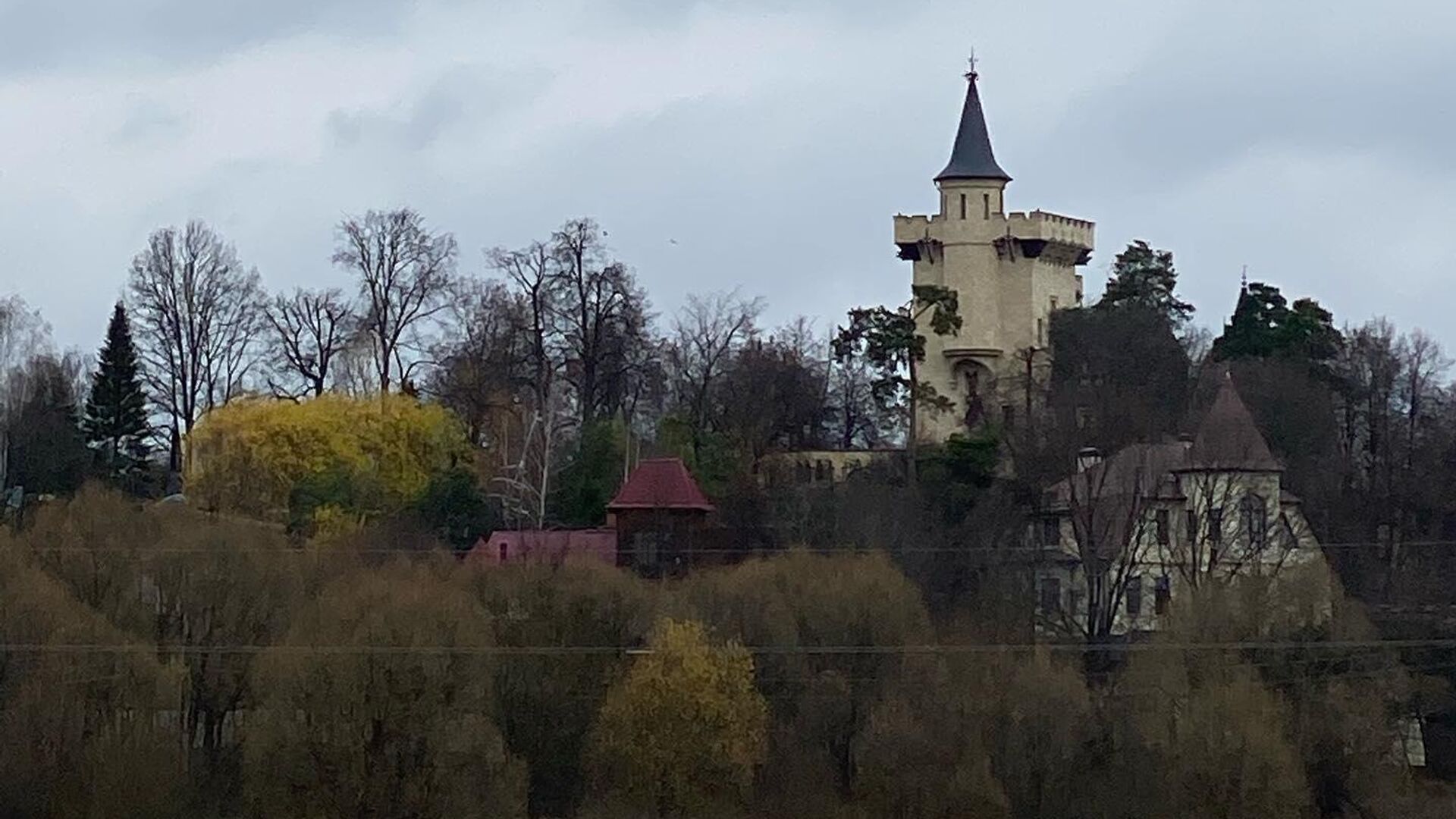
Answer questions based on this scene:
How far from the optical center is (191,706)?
50000mm

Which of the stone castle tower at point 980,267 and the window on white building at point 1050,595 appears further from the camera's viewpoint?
the stone castle tower at point 980,267

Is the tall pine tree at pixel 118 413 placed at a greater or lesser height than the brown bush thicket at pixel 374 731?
greater

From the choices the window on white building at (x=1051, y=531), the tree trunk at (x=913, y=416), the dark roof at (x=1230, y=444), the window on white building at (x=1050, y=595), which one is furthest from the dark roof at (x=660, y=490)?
the dark roof at (x=1230, y=444)

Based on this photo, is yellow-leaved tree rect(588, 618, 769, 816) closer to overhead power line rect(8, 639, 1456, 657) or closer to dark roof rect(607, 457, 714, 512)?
overhead power line rect(8, 639, 1456, 657)

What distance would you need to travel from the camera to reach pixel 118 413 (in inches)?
3231

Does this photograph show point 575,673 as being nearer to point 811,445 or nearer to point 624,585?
point 624,585

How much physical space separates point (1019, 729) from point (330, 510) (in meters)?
23.5

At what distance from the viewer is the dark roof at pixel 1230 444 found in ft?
216

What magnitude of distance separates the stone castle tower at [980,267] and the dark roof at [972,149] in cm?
2

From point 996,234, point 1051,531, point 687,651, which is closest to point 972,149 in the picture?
point 996,234

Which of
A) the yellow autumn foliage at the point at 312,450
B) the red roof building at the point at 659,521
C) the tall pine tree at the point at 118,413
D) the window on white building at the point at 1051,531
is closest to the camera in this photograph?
the red roof building at the point at 659,521

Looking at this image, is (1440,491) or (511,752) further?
(1440,491)


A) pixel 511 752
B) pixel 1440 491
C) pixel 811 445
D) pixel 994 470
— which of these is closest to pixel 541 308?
pixel 811 445

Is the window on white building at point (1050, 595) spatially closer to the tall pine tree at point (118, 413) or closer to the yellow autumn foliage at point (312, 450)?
the yellow autumn foliage at point (312, 450)
